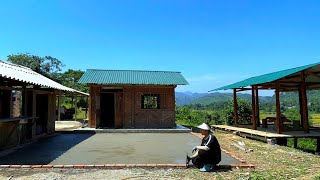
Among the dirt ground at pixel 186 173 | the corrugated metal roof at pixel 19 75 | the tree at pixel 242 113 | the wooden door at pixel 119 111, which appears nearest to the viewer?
the dirt ground at pixel 186 173

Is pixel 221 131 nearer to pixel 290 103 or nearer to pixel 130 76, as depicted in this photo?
pixel 130 76

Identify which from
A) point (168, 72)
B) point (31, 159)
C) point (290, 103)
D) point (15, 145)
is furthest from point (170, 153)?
point (290, 103)

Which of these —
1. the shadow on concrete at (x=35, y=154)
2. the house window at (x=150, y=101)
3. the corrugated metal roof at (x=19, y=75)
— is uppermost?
the corrugated metal roof at (x=19, y=75)

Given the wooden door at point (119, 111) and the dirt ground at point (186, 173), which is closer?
the dirt ground at point (186, 173)

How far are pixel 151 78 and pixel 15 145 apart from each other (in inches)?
393

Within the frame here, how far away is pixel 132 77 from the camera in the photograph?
20.1 metres

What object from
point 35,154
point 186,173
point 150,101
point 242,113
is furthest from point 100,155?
point 242,113

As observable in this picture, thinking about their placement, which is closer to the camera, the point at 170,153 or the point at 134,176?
the point at 134,176

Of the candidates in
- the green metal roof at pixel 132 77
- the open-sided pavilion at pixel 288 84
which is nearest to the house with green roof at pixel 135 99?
the green metal roof at pixel 132 77

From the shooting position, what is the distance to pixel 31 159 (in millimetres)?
8984

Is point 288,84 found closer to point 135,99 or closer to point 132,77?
point 135,99

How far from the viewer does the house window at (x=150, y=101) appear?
19.5 metres

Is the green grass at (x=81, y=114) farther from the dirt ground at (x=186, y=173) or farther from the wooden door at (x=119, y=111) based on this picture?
the dirt ground at (x=186, y=173)

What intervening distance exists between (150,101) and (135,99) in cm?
98
